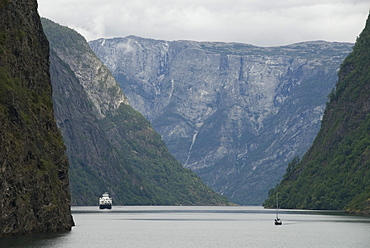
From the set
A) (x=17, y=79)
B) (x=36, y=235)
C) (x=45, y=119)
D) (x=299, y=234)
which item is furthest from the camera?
(x=299, y=234)

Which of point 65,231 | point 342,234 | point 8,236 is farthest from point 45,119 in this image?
point 342,234

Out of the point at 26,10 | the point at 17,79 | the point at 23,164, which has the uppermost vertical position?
the point at 26,10

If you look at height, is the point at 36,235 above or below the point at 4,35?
below

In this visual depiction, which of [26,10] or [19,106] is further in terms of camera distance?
[26,10]

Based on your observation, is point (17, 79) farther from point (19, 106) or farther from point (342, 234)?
point (342, 234)

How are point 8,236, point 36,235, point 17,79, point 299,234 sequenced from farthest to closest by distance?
point 299,234
point 17,79
point 36,235
point 8,236

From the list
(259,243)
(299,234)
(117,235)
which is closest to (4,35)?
(117,235)
